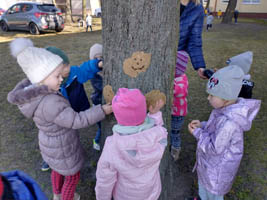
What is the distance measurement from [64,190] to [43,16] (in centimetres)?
1046

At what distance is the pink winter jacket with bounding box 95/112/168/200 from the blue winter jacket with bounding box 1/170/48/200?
476 millimetres

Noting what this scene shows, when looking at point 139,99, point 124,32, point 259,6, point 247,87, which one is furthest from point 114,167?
point 259,6

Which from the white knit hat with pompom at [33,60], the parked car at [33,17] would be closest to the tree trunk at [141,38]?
the white knit hat with pompom at [33,60]

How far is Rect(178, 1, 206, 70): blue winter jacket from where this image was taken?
218 cm

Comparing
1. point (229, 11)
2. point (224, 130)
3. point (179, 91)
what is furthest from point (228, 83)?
point (229, 11)

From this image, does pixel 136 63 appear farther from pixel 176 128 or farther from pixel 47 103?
pixel 176 128

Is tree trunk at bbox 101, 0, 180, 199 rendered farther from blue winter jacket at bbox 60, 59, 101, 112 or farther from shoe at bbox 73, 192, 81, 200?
shoe at bbox 73, 192, 81, 200

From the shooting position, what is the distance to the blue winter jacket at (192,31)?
7.16ft

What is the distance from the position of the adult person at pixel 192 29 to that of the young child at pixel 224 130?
649 mm

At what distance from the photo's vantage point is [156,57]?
5.39 feet

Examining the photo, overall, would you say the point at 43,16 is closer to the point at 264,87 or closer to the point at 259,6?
the point at 264,87

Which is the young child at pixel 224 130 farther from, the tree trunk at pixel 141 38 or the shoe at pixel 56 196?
the shoe at pixel 56 196

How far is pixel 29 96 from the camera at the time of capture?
157 centimetres

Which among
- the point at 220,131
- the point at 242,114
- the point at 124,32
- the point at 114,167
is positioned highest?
the point at 124,32
